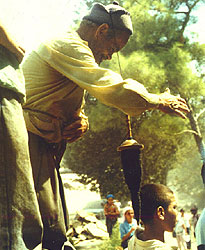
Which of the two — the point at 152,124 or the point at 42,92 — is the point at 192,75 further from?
the point at 42,92

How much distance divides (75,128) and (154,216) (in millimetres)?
1031

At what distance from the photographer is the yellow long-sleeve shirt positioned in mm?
2752

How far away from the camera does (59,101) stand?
2.87 meters

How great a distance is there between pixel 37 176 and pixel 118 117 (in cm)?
1763

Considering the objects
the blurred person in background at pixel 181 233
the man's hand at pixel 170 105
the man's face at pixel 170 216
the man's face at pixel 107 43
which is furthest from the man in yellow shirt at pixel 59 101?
the blurred person in background at pixel 181 233

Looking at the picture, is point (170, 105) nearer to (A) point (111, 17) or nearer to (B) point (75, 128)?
(B) point (75, 128)

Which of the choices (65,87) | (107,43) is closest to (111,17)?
(107,43)

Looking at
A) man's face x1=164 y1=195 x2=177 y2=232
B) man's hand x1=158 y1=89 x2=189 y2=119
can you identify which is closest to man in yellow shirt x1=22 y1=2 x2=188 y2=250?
man's hand x1=158 y1=89 x2=189 y2=119

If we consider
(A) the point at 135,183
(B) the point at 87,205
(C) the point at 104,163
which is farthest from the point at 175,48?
(B) the point at 87,205

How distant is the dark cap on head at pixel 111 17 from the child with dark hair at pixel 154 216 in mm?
1310

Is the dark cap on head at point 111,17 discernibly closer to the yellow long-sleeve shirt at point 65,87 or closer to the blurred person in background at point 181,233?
the yellow long-sleeve shirt at point 65,87

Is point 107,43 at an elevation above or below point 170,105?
above

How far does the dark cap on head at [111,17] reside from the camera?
309 cm

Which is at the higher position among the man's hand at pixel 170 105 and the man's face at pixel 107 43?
the man's face at pixel 107 43
